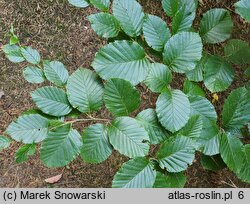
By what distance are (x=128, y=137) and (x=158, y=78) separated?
24cm

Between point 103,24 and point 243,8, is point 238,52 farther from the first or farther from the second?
point 103,24

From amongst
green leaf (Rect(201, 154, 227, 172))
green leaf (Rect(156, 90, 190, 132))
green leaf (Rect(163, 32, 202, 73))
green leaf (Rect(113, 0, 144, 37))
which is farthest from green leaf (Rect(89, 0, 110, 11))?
green leaf (Rect(201, 154, 227, 172))

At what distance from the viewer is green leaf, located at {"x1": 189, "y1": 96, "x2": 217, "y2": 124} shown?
1.33 metres

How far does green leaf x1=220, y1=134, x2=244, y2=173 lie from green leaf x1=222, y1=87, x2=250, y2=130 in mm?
60

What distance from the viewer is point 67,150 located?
46.0 inches

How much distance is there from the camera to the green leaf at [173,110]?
1.22 m

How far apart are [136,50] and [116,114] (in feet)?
0.76

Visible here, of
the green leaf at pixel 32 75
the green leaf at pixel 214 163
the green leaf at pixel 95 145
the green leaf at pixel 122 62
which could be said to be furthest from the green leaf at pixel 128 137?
the green leaf at pixel 214 163

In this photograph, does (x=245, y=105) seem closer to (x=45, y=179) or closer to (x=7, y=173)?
(x=45, y=179)

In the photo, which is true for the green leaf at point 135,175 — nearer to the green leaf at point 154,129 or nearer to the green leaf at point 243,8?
the green leaf at point 154,129

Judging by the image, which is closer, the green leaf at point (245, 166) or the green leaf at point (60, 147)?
the green leaf at point (60, 147)

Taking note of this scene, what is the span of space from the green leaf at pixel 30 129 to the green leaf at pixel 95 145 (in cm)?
14
